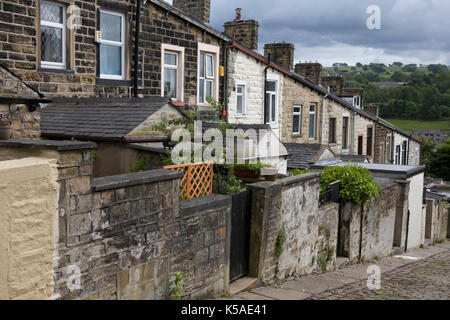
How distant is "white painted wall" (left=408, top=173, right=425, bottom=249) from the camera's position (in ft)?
57.9

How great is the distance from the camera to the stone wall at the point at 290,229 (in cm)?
812

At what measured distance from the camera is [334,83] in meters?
31.3

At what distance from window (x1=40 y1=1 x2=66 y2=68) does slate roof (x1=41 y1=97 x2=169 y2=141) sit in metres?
0.94

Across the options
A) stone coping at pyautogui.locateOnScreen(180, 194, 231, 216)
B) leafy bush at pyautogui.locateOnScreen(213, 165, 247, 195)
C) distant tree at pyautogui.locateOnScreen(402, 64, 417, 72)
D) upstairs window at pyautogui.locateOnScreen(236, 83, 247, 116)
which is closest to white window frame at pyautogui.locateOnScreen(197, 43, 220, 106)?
upstairs window at pyautogui.locateOnScreen(236, 83, 247, 116)

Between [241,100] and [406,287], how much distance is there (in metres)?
9.89

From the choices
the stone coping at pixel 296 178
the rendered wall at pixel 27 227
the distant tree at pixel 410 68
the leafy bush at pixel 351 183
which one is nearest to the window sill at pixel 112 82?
the leafy bush at pixel 351 183

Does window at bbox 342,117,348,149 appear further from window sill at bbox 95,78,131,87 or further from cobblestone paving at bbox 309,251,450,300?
window sill at bbox 95,78,131,87

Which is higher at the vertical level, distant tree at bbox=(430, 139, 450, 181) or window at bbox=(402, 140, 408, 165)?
window at bbox=(402, 140, 408, 165)

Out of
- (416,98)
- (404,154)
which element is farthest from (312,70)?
(416,98)

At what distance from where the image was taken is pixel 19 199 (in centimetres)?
446

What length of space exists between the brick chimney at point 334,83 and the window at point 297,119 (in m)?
8.94

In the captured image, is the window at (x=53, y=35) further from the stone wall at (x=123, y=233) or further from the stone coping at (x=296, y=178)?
the stone wall at (x=123, y=233)
